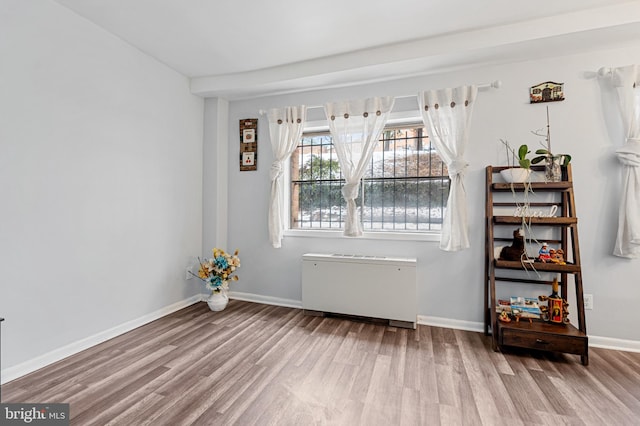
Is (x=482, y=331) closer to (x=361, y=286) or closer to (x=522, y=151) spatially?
(x=361, y=286)

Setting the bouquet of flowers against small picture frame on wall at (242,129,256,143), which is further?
small picture frame on wall at (242,129,256,143)

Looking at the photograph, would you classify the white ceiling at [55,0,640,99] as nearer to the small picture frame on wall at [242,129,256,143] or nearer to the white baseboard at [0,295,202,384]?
the small picture frame on wall at [242,129,256,143]

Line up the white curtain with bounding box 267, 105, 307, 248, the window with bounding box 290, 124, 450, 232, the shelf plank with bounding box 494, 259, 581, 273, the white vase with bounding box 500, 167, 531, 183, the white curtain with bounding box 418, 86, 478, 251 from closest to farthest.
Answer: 1. the shelf plank with bounding box 494, 259, 581, 273
2. the white vase with bounding box 500, 167, 531, 183
3. the white curtain with bounding box 418, 86, 478, 251
4. the window with bounding box 290, 124, 450, 232
5. the white curtain with bounding box 267, 105, 307, 248

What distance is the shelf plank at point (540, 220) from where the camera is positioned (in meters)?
2.36

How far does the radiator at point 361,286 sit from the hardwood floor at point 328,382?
0.23 metres

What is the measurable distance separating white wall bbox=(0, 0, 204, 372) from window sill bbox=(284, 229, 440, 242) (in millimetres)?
1390

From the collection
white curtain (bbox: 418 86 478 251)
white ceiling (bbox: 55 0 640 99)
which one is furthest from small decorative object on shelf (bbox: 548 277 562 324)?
white ceiling (bbox: 55 0 640 99)

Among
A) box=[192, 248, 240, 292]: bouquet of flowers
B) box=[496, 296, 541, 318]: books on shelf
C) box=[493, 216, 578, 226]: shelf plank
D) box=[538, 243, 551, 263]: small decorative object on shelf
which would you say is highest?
box=[493, 216, 578, 226]: shelf plank

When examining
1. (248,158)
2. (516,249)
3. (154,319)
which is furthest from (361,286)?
(154,319)

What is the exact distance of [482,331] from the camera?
281 cm

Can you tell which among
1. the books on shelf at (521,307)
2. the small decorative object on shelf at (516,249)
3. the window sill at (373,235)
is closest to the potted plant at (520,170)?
the small decorative object on shelf at (516,249)

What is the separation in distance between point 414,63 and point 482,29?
57 cm

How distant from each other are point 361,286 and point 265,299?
4.26 feet

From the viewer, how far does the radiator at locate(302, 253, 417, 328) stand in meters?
2.87
